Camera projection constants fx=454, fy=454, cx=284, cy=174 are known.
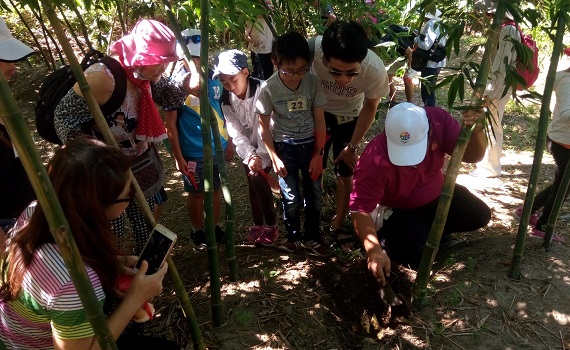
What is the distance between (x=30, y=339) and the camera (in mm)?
1432

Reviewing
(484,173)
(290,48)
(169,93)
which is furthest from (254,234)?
(484,173)

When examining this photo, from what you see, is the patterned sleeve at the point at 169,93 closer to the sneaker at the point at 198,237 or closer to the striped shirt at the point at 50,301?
Answer: the sneaker at the point at 198,237

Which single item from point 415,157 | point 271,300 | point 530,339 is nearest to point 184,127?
point 271,300

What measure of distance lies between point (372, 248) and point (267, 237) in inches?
38.1

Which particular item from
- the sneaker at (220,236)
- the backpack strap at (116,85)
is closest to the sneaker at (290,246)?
the sneaker at (220,236)

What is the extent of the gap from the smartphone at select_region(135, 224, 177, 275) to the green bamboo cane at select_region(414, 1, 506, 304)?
1158mm

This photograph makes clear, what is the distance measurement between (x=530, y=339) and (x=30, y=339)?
2075mm

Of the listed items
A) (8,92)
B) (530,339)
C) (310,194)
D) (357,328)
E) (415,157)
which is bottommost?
(357,328)

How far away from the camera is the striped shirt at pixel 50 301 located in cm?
127

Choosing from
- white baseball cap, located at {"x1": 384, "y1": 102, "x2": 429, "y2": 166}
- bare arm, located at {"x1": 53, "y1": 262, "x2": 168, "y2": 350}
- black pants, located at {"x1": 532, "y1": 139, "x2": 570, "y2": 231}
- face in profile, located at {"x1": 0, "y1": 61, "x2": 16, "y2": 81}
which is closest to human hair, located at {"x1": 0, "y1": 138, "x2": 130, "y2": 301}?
bare arm, located at {"x1": 53, "y1": 262, "x2": 168, "y2": 350}

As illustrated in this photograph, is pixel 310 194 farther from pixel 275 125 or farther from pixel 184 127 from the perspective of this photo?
pixel 184 127

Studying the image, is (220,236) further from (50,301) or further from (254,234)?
(50,301)

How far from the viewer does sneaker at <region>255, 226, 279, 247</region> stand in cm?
309

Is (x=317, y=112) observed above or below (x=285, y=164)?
above
